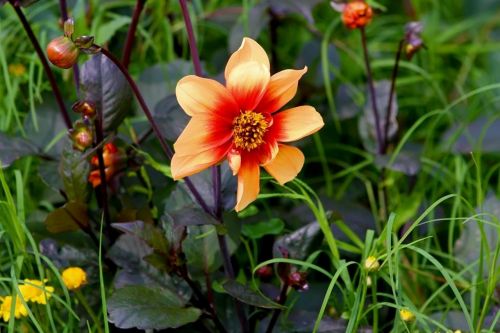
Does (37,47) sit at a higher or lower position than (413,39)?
higher

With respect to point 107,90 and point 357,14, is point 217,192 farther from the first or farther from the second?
point 357,14

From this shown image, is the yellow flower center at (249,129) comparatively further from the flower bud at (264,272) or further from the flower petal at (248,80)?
the flower bud at (264,272)

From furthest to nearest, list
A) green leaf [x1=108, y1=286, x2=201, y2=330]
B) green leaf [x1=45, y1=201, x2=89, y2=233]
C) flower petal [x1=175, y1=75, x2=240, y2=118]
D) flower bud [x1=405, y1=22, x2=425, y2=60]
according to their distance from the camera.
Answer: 1. flower bud [x1=405, y1=22, x2=425, y2=60]
2. green leaf [x1=45, y1=201, x2=89, y2=233]
3. green leaf [x1=108, y1=286, x2=201, y2=330]
4. flower petal [x1=175, y1=75, x2=240, y2=118]

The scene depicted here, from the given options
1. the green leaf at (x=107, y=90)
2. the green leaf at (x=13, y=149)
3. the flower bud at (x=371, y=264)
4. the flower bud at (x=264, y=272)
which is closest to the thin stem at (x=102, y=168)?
the green leaf at (x=107, y=90)

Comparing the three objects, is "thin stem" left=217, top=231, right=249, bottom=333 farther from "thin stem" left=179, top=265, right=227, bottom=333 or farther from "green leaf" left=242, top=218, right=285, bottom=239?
"green leaf" left=242, top=218, right=285, bottom=239

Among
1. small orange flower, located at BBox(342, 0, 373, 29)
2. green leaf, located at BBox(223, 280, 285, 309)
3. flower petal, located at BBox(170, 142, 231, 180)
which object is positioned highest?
flower petal, located at BBox(170, 142, 231, 180)

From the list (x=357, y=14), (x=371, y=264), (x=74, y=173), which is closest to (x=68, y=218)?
(x=74, y=173)

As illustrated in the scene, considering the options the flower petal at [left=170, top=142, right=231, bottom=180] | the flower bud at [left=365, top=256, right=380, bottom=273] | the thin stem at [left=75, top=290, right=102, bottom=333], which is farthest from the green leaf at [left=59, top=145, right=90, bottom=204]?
the flower bud at [left=365, top=256, right=380, bottom=273]

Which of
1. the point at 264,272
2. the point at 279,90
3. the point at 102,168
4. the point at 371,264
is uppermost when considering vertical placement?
the point at 279,90
